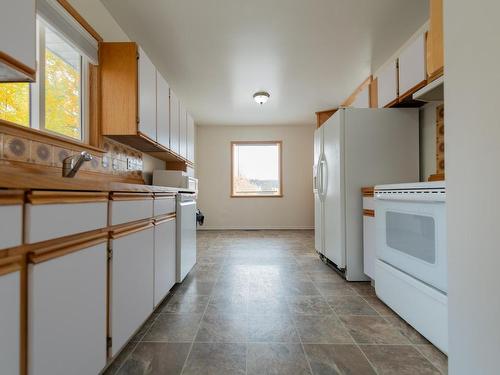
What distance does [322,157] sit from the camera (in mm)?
2996

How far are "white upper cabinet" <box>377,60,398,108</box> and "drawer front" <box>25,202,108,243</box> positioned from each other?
8.81 ft

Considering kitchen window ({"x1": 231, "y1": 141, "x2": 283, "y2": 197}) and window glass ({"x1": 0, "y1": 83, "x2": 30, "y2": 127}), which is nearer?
window glass ({"x1": 0, "y1": 83, "x2": 30, "y2": 127})

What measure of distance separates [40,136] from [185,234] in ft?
4.50

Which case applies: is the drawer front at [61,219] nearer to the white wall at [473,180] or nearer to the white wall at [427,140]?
the white wall at [473,180]

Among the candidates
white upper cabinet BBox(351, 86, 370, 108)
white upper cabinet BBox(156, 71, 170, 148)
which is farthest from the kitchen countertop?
white upper cabinet BBox(351, 86, 370, 108)

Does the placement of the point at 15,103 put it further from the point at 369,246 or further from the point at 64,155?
the point at 369,246

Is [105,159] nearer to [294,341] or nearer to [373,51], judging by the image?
[294,341]

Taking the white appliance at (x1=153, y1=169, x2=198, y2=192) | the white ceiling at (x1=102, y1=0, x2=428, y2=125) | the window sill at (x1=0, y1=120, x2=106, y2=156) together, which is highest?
the white ceiling at (x1=102, y1=0, x2=428, y2=125)

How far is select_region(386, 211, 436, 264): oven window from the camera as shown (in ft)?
4.66

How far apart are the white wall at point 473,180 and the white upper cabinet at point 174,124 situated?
2.56 meters

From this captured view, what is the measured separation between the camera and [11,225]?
0.68 m

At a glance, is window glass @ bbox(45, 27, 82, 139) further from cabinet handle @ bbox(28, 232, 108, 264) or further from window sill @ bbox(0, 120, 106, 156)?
cabinet handle @ bbox(28, 232, 108, 264)

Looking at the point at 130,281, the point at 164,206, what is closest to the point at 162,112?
the point at 164,206

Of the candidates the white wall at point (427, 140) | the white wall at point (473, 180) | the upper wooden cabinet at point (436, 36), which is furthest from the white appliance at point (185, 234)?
the white wall at point (427, 140)
